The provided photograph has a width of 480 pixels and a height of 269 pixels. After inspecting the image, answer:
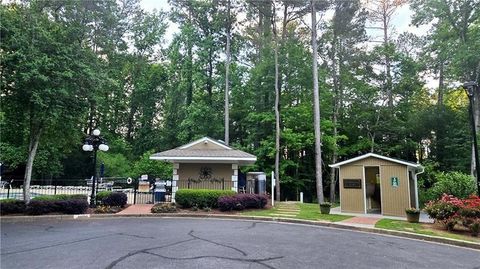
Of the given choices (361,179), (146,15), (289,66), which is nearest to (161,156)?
(361,179)

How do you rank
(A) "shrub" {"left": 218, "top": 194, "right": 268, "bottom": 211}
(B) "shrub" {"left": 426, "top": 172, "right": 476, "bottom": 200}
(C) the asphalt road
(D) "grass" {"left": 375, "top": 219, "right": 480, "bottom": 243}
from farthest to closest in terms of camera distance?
(B) "shrub" {"left": 426, "top": 172, "right": 476, "bottom": 200} → (A) "shrub" {"left": 218, "top": 194, "right": 268, "bottom": 211} → (D) "grass" {"left": 375, "top": 219, "right": 480, "bottom": 243} → (C) the asphalt road

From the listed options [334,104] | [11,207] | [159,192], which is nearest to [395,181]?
[159,192]

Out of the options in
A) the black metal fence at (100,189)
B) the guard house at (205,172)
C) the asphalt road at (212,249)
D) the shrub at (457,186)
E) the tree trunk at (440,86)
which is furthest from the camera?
the tree trunk at (440,86)

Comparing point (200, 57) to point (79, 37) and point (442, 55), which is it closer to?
point (79, 37)

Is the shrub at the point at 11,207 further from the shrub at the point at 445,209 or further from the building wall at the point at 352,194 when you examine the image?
the shrub at the point at 445,209

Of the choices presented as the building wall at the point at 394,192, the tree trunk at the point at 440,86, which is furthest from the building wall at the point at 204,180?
the tree trunk at the point at 440,86

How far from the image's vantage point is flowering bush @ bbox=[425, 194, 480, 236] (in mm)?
9172

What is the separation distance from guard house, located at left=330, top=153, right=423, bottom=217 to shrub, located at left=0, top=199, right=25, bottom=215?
13565 millimetres

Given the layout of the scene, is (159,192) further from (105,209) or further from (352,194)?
(352,194)

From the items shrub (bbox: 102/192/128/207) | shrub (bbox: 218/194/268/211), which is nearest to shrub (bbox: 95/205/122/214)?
shrub (bbox: 102/192/128/207)

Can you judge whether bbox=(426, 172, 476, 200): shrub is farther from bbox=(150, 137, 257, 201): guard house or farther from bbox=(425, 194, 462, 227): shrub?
bbox=(150, 137, 257, 201): guard house

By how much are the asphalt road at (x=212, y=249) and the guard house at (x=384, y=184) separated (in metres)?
5.19

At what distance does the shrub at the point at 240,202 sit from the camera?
1322 centimetres

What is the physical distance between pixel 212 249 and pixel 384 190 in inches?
404
